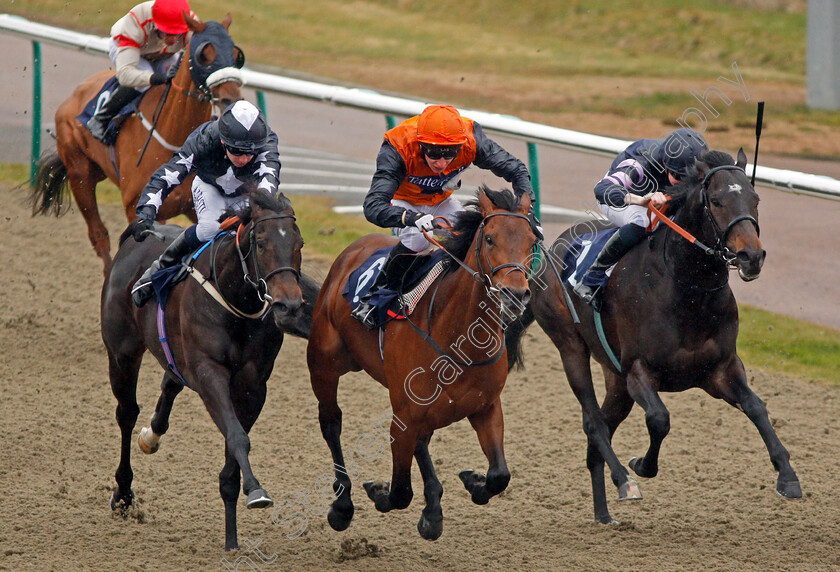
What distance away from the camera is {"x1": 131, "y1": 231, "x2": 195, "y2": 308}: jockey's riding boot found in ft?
18.5

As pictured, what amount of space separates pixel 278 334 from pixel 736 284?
17.0 ft

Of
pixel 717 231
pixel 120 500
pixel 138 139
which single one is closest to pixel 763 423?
pixel 717 231

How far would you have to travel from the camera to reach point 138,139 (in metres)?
7.80

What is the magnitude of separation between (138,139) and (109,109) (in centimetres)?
44

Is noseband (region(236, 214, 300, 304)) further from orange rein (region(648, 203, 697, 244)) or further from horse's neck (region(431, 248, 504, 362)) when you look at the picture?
orange rein (region(648, 203, 697, 244))

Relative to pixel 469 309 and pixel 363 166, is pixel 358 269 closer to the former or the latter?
pixel 469 309

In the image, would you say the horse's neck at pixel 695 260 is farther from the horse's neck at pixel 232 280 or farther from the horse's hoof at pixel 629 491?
the horse's neck at pixel 232 280

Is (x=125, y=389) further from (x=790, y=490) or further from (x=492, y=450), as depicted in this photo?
(x=790, y=490)

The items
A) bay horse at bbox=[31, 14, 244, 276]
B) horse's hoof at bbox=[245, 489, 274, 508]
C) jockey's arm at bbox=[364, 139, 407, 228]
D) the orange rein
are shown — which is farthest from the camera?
bay horse at bbox=[31, 14, 244, 276]

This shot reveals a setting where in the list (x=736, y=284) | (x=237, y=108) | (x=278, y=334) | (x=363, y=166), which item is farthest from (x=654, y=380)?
(x=363, y=166)

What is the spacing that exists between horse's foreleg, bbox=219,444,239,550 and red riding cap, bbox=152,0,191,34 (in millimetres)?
3707

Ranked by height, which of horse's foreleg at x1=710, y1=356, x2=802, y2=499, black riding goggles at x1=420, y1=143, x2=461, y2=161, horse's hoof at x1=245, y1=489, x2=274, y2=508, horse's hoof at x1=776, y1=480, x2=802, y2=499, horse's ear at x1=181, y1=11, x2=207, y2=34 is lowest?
horse's hoof at x1=245, y1=489, x2=274, y2=508

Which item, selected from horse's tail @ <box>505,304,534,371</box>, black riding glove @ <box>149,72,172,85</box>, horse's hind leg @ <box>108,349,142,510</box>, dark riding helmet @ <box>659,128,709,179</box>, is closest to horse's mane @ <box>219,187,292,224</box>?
horse's hind leg @ <box>108,349,142,510</box>

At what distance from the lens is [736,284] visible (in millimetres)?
9430
